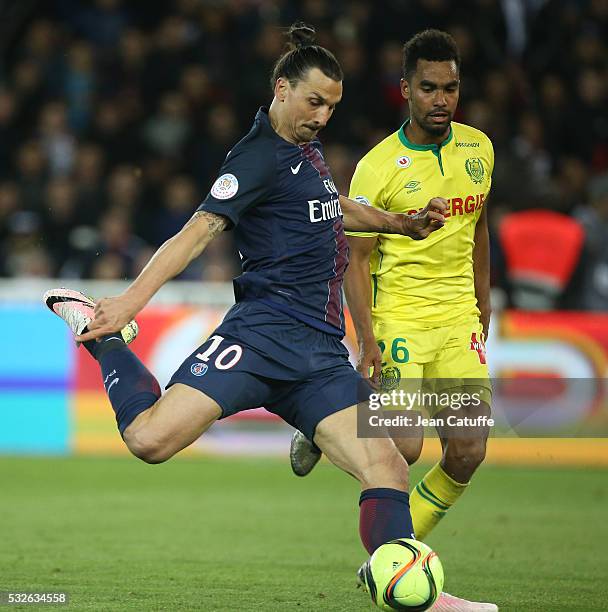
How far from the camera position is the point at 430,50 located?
6340 millimetres

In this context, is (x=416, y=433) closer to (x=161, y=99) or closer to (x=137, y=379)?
(x=137, y=379)

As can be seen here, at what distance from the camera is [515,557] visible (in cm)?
741

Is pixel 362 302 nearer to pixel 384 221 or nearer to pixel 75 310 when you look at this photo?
pixel 384 221

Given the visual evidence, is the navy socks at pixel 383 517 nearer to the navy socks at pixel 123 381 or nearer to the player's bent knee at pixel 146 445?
the player's bent knee at pixel 146 445

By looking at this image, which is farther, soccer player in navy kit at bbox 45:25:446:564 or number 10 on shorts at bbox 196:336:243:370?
number 10 on shorts at bbox 196:336:243:370

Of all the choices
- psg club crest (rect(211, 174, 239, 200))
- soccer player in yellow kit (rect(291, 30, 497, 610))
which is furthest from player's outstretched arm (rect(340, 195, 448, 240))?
psg club crest (rect(211, 174, 239, 200))

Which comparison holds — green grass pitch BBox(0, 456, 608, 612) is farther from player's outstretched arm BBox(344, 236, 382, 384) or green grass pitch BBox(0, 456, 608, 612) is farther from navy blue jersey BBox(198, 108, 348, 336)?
navy blue jersey BBox(198, 108, 348, 336)

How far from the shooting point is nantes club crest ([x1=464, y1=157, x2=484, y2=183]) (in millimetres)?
6449

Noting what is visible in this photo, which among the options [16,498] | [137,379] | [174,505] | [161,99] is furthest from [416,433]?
[161,99]

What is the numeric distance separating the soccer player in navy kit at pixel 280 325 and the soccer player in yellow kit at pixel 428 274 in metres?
0.68

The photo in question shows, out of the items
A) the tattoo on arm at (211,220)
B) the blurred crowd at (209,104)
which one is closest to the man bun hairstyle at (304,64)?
the tattoo on arm at (211,220)

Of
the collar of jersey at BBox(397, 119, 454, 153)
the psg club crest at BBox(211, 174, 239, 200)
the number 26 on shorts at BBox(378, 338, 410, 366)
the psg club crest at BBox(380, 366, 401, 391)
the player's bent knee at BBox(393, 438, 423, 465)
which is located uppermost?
the collar of jersey at BBox(397, 119, 454, 153)

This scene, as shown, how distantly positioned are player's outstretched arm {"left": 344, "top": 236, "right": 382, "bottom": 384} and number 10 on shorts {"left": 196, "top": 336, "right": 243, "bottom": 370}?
1023 mm

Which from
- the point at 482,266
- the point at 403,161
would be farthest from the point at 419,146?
the point at 482,266
